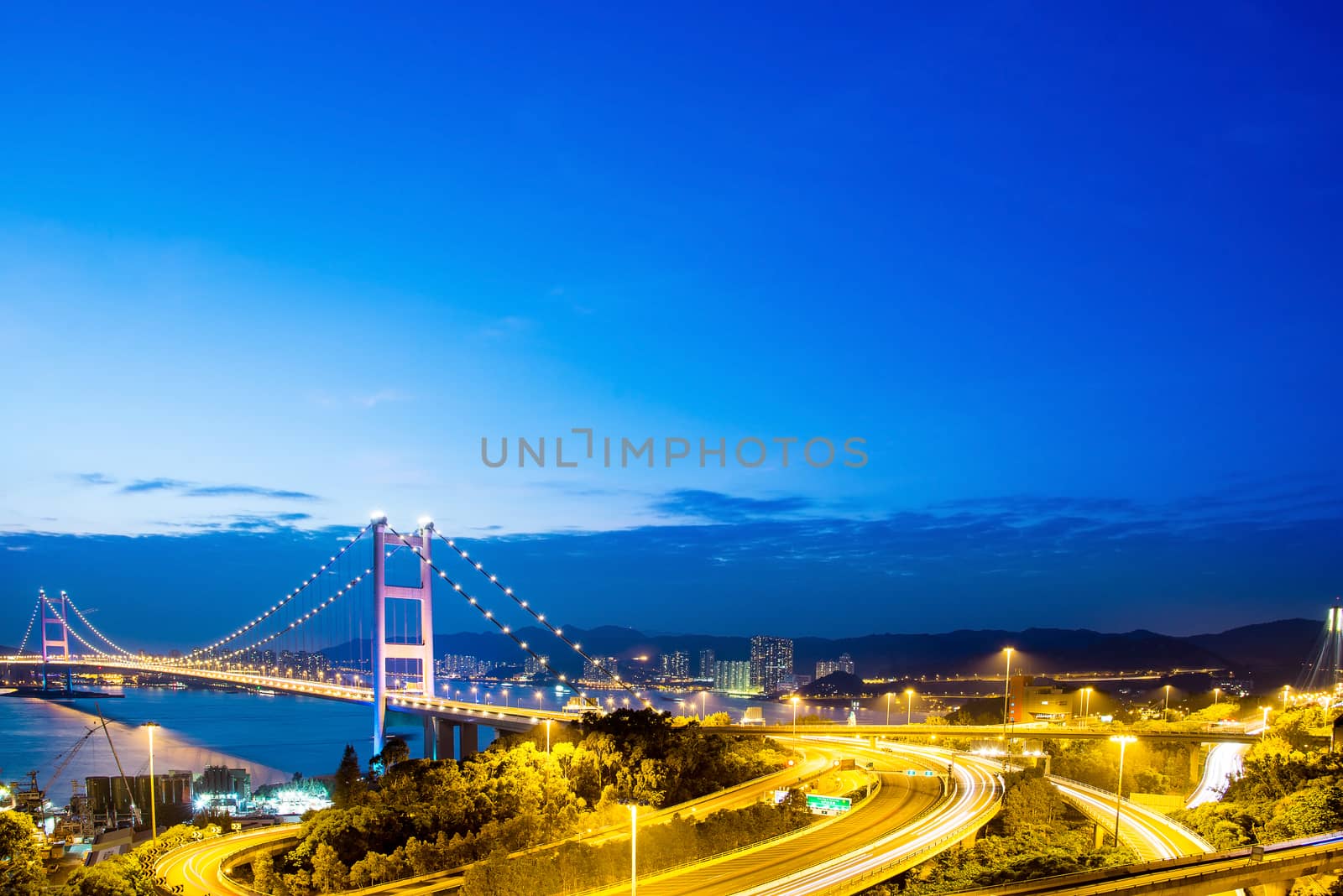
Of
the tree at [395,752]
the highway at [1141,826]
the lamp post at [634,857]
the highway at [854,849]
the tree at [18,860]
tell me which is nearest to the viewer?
the tree at [18,860]

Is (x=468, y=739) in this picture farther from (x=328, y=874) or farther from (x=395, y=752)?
(x=328, y=874)

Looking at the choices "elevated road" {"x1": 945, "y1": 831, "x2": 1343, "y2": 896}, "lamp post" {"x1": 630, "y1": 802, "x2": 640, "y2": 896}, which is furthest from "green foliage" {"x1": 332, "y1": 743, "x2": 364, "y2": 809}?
"elevated road" {"x1": 945, "y1": 831, "x2": 1343, "y2": 896}

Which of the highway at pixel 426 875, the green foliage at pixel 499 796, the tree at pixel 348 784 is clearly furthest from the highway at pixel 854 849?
the tree at pixel 348 784

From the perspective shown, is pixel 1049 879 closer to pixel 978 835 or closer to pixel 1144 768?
pixel 978 835

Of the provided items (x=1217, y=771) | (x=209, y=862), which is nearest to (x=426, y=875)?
(x=209, y=862)

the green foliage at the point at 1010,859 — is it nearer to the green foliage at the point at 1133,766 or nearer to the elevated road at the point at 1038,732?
the elevated road at the point at 1038,732

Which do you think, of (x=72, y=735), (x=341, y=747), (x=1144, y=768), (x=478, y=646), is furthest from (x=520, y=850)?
(x=478, y=646)
